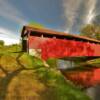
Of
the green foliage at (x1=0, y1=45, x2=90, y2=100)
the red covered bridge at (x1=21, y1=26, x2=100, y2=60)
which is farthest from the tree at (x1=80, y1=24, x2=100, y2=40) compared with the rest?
the green foliage at (x1=0, y1=45, x2=90, y2=100)

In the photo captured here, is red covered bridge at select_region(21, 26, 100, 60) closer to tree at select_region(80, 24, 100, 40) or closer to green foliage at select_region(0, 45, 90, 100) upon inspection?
green foliage at select_region(0, 45, 90, 100)

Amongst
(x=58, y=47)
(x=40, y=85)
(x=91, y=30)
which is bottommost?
(x=40, y=85)

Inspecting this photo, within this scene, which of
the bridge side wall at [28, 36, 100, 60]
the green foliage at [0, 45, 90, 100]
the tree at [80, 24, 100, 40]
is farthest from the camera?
the tree at [80, 24, 100, 40]

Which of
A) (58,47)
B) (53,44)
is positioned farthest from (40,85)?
(58,47)

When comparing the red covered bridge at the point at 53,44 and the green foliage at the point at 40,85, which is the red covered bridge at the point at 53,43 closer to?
the red covered bridge at the point at 53,44

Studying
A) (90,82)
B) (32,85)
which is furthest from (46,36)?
(32,85)

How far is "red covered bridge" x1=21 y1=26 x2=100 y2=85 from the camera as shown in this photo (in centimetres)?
2484

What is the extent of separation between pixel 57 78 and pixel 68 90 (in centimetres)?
236

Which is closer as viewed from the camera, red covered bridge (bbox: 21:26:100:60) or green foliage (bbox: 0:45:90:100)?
green foliage (bbox: 0:45:90:100)

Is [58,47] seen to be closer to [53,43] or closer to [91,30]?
[53,43]

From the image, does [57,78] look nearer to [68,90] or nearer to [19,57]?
[68,90]

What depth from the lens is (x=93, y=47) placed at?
3466 cm

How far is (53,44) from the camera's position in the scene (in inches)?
1064

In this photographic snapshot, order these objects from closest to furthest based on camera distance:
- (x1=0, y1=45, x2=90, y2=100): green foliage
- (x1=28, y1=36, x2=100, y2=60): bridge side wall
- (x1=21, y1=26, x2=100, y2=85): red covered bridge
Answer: (x1=0, y1=45, x2=90, y2=100): green foliage → (x1=21, y1=26, x2=100, y2=85): red covered bridge → (x1=28, y1=36, x2=100, y2=60): bridge side wall
